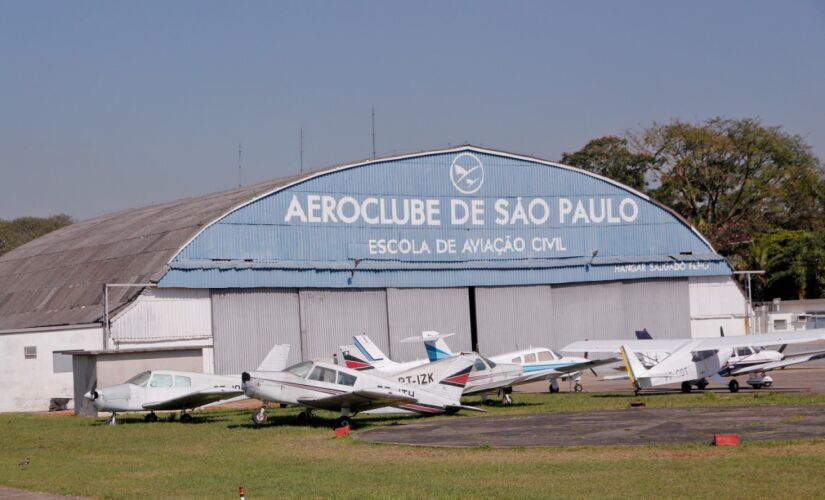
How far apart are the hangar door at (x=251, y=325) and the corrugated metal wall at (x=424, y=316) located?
4.88m

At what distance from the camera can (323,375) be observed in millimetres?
28891

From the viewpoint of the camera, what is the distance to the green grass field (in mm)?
16953

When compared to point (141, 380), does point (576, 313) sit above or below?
above

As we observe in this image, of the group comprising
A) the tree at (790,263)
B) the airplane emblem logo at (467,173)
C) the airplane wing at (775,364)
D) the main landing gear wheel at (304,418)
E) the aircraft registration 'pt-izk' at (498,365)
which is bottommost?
the main landing gear wheel at (304,418)

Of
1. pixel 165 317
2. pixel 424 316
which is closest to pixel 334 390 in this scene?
pixel 165 317

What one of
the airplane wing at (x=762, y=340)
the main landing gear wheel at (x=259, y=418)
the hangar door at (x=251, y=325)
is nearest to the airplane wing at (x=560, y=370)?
the airplane wing at (x=762, y=340)

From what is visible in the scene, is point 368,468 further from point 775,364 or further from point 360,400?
point 775,364

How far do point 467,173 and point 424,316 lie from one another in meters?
7.21

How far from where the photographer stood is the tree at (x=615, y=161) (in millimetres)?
100250

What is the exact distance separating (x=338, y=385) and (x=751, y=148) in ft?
241

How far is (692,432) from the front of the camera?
78.5 feet

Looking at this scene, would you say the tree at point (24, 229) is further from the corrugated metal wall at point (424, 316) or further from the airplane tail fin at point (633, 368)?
the airplane tail fin at point (633, 368)

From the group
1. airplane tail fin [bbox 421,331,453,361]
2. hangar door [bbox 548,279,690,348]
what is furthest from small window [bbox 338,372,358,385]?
hangar door [bbox 548,279,690,348]

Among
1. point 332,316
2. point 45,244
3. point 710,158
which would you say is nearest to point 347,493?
point 332,316
